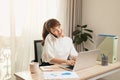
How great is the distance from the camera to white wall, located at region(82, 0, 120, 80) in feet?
9.98

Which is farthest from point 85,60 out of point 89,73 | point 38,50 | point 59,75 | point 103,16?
point 103,16

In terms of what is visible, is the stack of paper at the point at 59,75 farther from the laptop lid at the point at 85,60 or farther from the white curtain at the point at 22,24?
the white curtain at the point at 22,24

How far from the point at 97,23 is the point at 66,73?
1.84 meters

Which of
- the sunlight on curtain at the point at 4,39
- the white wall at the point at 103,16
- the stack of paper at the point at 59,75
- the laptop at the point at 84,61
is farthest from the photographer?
the white wall at the point at 103,16

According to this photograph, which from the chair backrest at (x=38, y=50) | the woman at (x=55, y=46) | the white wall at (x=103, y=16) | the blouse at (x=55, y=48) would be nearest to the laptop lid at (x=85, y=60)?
the woman at (x=55, y=46)

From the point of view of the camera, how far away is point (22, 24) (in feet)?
9.27

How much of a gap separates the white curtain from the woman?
0.61 meters

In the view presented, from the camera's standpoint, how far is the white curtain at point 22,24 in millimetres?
2648

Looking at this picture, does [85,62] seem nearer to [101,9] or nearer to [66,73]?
[66,73]

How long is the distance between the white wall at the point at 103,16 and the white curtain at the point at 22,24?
0.50 m

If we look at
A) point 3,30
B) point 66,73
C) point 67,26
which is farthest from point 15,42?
point 66,73

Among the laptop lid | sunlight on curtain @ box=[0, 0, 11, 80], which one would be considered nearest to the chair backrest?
sunlight on curtain @ box=[0, 0, 11, 80]

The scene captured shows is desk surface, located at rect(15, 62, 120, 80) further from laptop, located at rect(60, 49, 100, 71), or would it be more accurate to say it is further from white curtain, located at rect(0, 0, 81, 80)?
white curtain, located at rect(0, 0, 81, 80)

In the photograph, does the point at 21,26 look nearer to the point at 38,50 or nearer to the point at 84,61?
the point at 38,50
